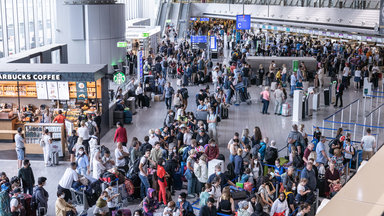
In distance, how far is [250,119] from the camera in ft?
69.7

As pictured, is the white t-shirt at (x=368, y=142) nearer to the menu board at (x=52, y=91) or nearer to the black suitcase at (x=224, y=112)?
the black suitcase at (x=224, y=112)

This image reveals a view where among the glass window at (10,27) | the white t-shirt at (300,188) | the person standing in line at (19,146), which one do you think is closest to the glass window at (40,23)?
the glass window at (10,27)

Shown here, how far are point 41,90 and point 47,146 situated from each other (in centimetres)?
317

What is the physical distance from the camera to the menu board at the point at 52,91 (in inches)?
688

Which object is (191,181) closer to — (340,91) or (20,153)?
(20,153)

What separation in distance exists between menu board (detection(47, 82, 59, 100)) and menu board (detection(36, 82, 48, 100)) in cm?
13

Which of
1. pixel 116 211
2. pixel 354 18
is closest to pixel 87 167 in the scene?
pixel 116 211

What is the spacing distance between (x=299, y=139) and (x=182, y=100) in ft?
25.3

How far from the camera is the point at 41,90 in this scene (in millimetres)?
17531

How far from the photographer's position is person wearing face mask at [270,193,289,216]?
10320 millimetres

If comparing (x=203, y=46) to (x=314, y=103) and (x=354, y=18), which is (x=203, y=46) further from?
(x=314, y=103)

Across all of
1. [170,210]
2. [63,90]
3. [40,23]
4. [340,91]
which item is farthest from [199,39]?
[170,210]

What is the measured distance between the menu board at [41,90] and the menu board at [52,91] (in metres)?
0.13

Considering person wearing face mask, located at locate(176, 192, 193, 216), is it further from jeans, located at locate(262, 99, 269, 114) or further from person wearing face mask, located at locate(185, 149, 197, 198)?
jeans, located at locate(262, 99, 269, 114)
